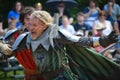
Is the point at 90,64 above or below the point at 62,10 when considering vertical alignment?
below

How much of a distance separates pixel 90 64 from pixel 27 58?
829 millimetres

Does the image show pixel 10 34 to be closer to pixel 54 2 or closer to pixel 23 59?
pixel 23 59

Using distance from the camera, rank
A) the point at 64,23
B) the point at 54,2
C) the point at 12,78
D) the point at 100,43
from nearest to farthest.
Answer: the point at 100,43 → the point at 12,78 → the point at 64,23 → the point at 54,2

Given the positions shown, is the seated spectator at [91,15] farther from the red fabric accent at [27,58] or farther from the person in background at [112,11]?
the red fabric accent at [27,58]

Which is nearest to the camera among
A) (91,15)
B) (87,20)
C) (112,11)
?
(87,20)

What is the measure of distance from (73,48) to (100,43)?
1.65ft

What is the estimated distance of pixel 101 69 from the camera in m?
5.86

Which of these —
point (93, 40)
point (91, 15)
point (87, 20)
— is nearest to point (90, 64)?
point (93, 40)

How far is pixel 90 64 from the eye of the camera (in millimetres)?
5844

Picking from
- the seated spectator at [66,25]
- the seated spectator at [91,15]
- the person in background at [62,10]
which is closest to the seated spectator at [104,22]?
the seated spectator at [91,15]

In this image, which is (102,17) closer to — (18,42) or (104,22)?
(104,22)

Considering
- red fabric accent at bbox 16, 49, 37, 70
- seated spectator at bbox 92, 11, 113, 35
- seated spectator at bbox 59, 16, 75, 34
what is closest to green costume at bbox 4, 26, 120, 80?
red fabric accent at bbox 16, 49, 37, 70

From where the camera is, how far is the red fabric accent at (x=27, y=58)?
5.59 metres

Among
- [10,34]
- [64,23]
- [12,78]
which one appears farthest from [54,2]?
[10,34]
